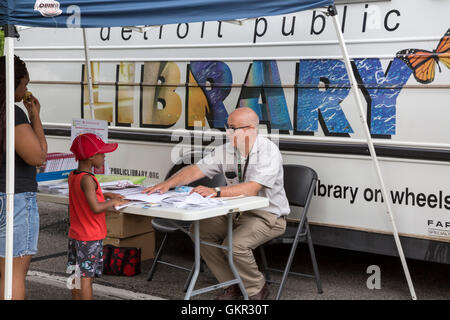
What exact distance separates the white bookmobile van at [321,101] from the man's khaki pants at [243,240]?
2.29 ft

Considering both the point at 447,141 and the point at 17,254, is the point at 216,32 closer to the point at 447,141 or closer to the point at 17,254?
the point at 447,141

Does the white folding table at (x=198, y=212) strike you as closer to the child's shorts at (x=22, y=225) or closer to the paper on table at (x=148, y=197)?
the paper on table at (x=148, y=197)

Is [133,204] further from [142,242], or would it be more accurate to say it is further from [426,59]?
[426,59]

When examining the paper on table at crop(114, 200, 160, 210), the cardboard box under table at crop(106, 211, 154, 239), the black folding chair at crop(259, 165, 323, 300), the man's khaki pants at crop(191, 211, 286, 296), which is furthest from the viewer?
the cardboard box under table at crop(106, 211, 154, 239)

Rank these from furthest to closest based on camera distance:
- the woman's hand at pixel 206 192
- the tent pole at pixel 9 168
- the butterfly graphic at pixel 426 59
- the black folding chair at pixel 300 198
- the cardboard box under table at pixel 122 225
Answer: the cardboard box under table at pixel 122 225 → the black folding chair at pixel 300 198 → the butterfly graphic at pixel 426 59 → the woman's hand at pixel 206 192 → the tent pole at pixel 9 168

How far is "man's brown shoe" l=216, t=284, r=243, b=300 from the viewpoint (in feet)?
13.9

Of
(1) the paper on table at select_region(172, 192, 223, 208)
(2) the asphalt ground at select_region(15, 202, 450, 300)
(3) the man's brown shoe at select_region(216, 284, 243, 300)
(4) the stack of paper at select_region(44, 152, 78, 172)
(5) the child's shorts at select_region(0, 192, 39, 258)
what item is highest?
(4) the stack of paper at select_region(44, 152, 78, 172)

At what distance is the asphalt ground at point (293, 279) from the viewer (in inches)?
177

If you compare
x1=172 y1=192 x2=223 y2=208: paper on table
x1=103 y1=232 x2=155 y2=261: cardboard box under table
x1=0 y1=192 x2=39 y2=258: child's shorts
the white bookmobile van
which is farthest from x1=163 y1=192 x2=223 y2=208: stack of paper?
x1=103 y1=232 x2=155 y2=261: cardboard box under table

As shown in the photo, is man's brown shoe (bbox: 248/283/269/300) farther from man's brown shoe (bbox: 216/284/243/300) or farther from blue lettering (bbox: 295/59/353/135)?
blue lettering (bbox: 295/59/353/135)

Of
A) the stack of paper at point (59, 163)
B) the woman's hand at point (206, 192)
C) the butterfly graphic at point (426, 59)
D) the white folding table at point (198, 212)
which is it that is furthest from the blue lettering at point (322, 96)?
the stack of paper at point (59, 163)

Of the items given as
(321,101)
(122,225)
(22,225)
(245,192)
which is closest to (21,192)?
(22,225)

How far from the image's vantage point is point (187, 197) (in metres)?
3.69

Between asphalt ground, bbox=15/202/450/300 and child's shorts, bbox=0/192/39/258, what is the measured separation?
1.13 meters
